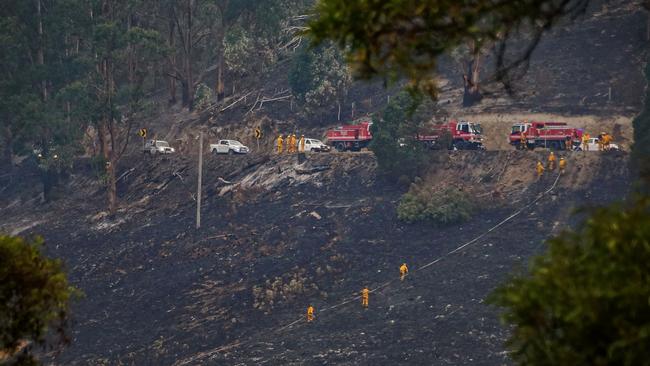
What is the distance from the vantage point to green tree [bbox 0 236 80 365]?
28.4 feet

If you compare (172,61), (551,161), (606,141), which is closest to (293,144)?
(551,161)

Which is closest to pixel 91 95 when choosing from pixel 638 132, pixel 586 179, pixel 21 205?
pixel 21 205

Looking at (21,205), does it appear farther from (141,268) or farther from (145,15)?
(141,268)

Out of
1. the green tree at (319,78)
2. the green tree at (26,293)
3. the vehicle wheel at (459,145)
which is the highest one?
the green tree at (26,293)

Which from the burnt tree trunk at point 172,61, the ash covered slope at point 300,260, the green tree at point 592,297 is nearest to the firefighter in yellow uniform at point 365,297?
the ash covered slope at point 300,260

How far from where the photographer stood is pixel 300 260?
42.1 m

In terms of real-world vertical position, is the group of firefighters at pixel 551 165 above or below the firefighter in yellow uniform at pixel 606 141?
below

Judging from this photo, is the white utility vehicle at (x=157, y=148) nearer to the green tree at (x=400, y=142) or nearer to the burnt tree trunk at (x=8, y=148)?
the burnt tree trunk at (x=8, y=148)

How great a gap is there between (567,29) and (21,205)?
3931cm

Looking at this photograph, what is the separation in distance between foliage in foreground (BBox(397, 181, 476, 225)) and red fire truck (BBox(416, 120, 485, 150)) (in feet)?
14.7

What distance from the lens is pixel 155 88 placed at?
77000mm

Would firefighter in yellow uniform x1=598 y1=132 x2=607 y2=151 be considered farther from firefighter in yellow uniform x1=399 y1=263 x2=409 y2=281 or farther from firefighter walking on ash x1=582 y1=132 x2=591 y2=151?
firefighter in yellow uniform x1=399 y1=263 x2=409 y2=281

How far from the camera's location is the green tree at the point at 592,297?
6793mm

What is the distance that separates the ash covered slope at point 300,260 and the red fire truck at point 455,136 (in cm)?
97
